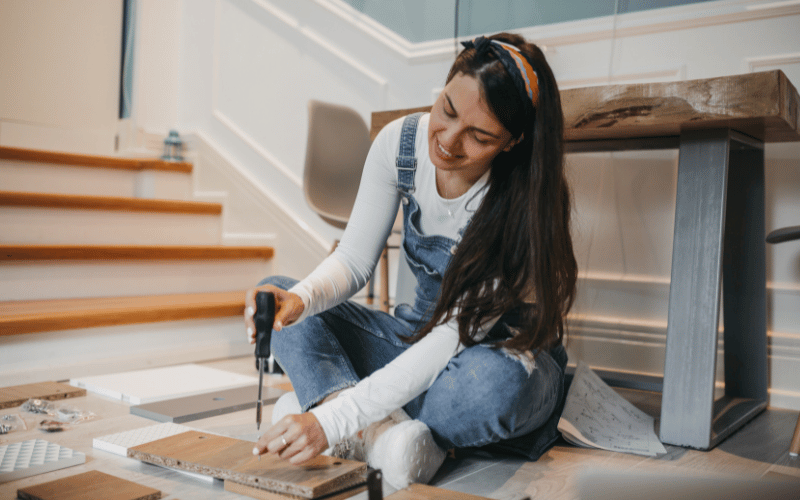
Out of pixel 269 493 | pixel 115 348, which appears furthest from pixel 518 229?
pixel 115 348

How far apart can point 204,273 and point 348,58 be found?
1113mm

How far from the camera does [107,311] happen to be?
172 centimetres

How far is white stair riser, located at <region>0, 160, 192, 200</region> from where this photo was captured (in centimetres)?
231

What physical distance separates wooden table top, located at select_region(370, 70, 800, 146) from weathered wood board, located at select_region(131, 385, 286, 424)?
37.3 inches

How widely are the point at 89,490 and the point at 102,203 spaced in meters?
1.59

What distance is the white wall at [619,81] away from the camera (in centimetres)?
172

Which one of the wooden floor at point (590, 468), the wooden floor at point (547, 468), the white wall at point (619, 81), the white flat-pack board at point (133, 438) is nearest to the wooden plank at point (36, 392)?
the wooden floor at point (547, 468)

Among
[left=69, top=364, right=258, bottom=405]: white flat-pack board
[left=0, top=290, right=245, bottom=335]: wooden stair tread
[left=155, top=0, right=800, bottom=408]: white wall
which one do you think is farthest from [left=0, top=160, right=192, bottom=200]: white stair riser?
[left=69, top=364, right=258, bottom=405]: white flat-pack board

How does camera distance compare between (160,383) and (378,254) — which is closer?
(378,254)

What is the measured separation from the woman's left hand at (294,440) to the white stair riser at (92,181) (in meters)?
1.97

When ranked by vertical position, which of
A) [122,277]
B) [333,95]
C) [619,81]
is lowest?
[122,277]

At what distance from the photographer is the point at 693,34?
1.86 m

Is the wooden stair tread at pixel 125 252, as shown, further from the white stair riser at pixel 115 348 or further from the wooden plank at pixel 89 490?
the wooden plank at pixel 89 490

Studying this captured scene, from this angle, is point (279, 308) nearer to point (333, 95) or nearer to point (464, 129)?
point (464, 129)
